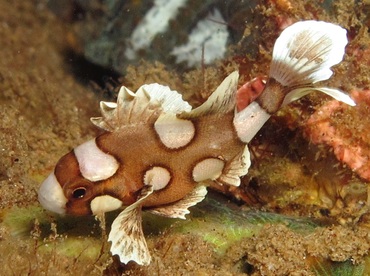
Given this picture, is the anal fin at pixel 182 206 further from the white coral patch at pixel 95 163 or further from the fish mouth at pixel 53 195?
the fish mouth at pixel 53 195

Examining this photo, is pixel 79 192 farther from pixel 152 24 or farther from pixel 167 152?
pixel 152 24

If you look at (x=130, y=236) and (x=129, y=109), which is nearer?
(x=130, y=236)

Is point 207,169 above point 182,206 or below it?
above

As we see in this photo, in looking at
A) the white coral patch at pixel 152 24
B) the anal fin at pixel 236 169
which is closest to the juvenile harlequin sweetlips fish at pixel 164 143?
the anal fin at pixel 236 169

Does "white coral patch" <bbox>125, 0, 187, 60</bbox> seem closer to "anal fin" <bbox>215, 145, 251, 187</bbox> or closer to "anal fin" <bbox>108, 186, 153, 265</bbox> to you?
"anal fin" <bbox>215, 145, 251, 187</bbox>

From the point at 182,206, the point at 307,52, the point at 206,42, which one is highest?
the point at 307,52

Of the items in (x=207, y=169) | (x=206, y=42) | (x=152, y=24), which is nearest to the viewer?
(x=207, y=169)

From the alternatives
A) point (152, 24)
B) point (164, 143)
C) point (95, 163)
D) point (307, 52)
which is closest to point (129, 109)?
point (164, 143)

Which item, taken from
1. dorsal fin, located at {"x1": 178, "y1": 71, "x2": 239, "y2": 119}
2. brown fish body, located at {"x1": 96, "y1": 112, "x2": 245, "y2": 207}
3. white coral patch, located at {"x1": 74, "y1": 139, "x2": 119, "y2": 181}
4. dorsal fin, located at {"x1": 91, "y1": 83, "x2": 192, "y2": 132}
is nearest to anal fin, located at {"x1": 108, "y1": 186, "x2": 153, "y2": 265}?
brown fish body, located at {"x1": 96, "y1": 112, "x2": 245, "y2": 207}

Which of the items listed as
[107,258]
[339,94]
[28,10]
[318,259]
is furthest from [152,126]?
[28,10]
